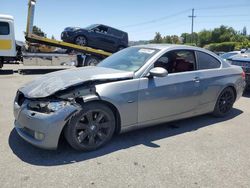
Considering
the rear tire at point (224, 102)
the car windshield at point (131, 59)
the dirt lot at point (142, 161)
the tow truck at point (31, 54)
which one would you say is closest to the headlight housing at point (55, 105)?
the dirt lot at point (142, 161)

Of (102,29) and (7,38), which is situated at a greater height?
(102,29)

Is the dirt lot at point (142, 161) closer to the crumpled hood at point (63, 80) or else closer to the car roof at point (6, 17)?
the crumpled hood at point (63, 80)

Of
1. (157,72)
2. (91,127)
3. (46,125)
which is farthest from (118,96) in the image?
(46,125)

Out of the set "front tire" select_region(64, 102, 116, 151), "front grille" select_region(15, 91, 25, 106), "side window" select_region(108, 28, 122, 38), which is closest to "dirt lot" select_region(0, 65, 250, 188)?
"front tire" select_region(64, 102, 116, 151)

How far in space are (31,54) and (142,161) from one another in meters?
12.4

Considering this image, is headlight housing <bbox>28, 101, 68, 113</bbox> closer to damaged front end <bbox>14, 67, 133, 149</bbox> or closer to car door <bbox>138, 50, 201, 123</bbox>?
damaged front end <bbox>14, 67, 133, 149</bbox>

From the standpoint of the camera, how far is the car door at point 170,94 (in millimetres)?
4148

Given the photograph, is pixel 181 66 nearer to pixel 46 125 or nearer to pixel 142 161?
pixel 142 161

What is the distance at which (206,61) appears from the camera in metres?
Answer: 5.23

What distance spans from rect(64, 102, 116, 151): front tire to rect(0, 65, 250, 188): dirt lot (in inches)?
5.6

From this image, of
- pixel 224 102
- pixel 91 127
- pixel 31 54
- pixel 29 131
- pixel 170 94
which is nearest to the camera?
pixel 29 131

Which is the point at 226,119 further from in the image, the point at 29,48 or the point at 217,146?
the point at 29,48

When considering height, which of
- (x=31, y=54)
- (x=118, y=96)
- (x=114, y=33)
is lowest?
(x=118, y=96)

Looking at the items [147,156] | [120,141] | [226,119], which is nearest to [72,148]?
[120,141]
